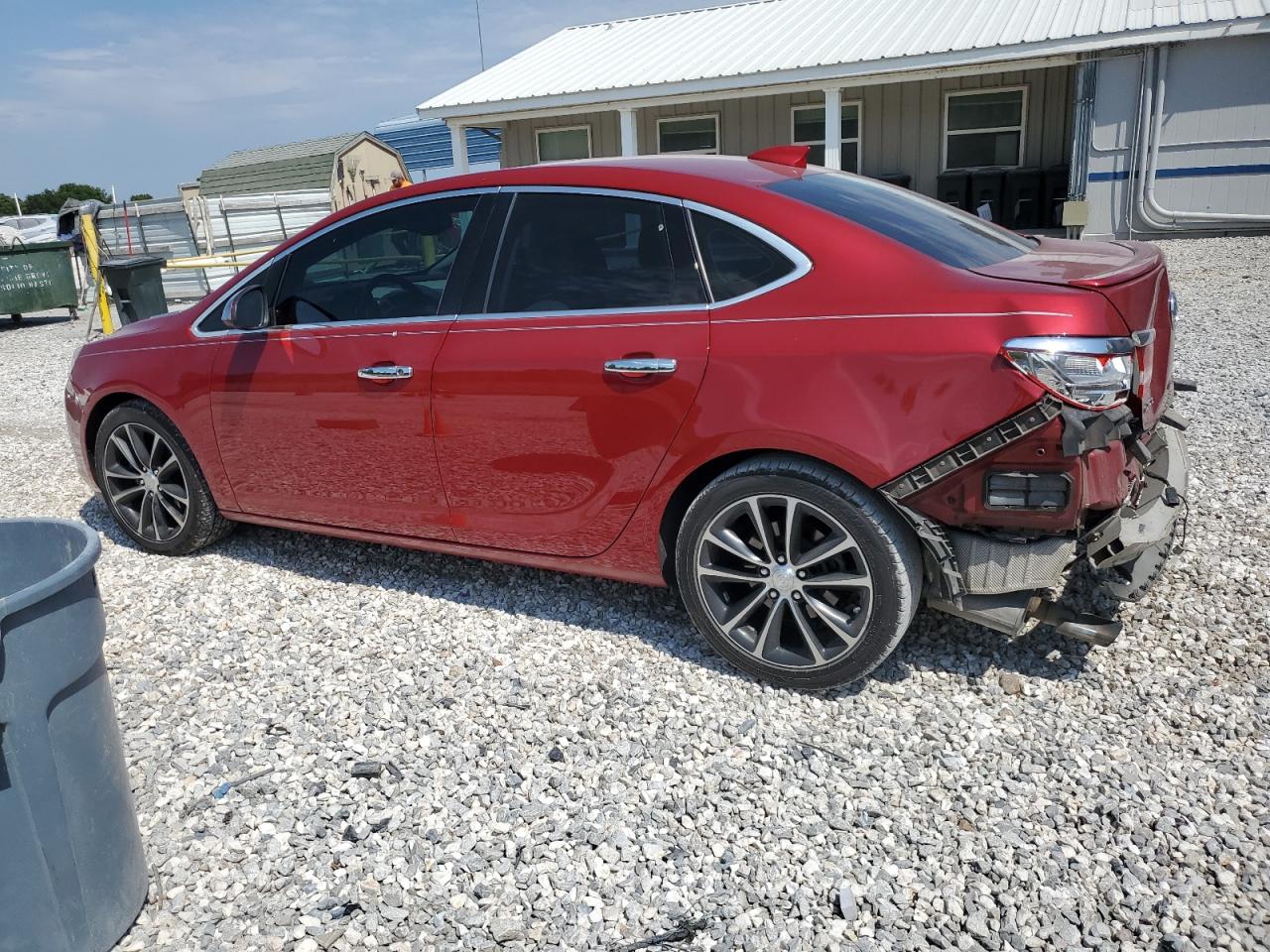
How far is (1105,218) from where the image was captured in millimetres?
14797

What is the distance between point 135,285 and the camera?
1110 centimetres

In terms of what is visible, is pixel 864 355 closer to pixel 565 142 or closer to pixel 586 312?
pixel 586 312

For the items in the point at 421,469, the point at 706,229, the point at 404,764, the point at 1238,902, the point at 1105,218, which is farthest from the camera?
the point at 1105,218

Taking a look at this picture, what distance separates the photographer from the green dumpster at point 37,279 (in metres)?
15.2

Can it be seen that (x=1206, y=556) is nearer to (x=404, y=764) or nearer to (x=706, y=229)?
(x=706, y=229)

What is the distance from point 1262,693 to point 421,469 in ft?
9.74

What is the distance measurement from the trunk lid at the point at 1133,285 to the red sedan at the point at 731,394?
18 mm

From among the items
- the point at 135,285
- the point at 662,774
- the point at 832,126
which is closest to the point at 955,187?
the point at 832,126

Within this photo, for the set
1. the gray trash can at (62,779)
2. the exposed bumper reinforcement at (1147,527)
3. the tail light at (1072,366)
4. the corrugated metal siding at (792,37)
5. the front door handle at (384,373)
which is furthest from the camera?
the corrugated metal siding at (792,37)

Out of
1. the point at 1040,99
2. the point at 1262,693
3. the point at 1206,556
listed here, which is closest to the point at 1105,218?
the point at 1040,99

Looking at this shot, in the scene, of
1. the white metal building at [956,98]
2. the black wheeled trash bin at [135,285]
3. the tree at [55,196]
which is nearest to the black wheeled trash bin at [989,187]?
the white metal building at [956,98]

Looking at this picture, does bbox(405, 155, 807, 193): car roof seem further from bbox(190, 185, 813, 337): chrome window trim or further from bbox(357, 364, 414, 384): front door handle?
bbox(357, 364, 414, 384): front door handle

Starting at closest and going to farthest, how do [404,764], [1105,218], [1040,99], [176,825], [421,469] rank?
[176,825], [404,764], [421,469], [1105,218], [1040,99]

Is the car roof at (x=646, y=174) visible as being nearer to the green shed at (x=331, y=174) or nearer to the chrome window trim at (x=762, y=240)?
the chrome window trim at (x=762, y=240)
